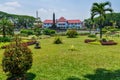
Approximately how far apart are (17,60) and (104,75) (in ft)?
15.4

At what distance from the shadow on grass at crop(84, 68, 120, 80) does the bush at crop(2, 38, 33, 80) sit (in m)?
3.29

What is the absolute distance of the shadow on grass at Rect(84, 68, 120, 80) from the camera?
462 inches

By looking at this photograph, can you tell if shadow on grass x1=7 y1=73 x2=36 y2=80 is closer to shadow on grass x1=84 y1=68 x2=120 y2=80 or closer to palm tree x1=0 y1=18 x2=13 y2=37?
shadow on grass x1=84 y1=68 x2=120 y2=80

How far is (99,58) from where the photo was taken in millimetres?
16812

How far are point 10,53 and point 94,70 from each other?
5.08 meters

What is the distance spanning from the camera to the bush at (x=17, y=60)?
10.5m

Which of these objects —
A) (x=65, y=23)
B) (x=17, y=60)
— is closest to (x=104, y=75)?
(x=17, y=60)

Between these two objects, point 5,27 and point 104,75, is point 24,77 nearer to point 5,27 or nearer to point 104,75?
point 104,75

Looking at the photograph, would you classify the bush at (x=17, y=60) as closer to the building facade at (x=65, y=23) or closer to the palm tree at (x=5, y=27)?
the palm tree at (x=5, y=27)

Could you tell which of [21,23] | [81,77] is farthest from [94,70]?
[21,23]

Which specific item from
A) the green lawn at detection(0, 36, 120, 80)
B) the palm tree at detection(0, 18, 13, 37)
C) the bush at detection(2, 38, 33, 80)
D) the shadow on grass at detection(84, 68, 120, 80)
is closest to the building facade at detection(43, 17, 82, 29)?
the palm tree at detection(0, 18, 13, 37)

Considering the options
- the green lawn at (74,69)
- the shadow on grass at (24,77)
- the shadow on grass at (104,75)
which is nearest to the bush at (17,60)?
the shadow on grass at (24,77)

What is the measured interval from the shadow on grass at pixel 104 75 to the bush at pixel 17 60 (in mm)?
3288

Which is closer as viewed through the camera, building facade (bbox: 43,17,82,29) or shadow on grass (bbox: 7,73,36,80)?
shadow on grass (bbox: 7,73,36,80)
